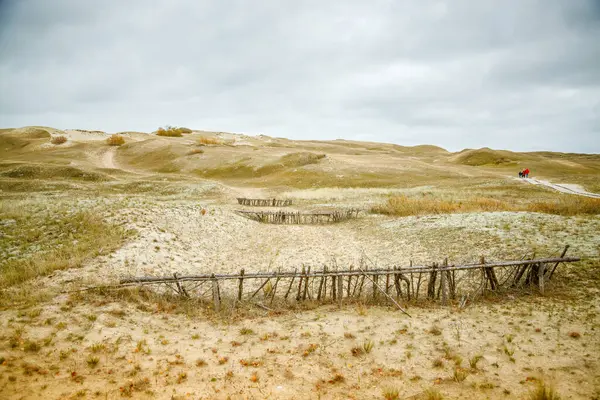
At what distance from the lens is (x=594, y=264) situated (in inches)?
515

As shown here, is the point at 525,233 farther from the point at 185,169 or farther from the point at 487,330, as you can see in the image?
the point at 185,169

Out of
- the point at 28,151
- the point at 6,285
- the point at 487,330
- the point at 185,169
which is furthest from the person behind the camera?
the point at 28,151

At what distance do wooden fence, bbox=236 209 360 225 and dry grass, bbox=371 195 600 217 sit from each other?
3419mm

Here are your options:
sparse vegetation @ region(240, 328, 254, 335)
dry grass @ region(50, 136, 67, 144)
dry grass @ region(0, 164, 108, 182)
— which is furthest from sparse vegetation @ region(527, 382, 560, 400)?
dry grass @ region(50, 136, 67, 144)

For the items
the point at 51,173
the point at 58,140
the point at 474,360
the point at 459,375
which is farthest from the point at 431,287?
the point at 58,140

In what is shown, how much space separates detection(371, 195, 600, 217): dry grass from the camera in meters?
21.5

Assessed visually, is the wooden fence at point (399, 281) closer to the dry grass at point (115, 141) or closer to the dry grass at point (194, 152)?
the dry grass at point (194, 152)

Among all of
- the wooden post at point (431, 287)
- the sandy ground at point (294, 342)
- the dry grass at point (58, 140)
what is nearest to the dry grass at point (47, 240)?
the sandy ground at point (294, 342)

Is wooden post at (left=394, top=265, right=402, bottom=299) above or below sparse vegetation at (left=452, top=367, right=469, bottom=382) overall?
above

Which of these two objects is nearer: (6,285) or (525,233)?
(6,285)

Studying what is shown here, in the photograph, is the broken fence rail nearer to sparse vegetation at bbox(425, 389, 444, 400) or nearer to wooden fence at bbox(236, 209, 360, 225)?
sparse vegetation at bbox(425, 389, 444, 400)

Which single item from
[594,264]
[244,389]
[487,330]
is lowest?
[244,389]

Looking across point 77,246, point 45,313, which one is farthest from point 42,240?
point 45,313

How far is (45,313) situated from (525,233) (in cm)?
2163
